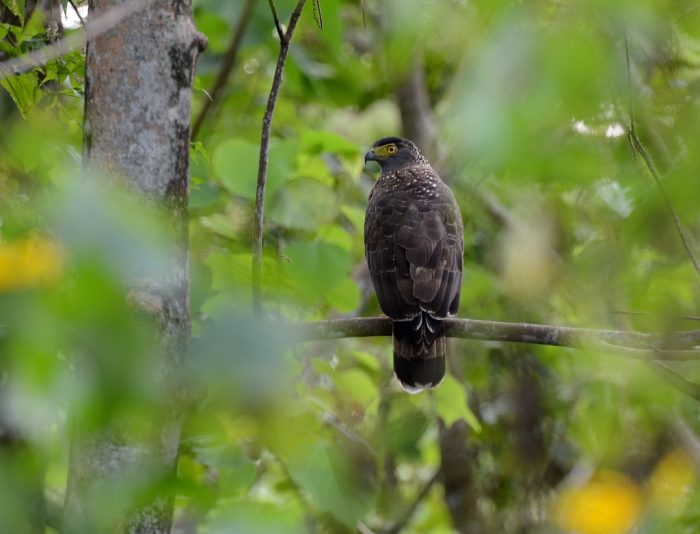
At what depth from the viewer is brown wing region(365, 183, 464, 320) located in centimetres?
395

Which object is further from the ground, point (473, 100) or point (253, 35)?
point (253, 35)

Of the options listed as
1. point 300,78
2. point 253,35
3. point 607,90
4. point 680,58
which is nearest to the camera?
point 607,90

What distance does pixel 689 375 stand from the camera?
16.0ft

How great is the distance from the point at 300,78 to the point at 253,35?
0.64 metres

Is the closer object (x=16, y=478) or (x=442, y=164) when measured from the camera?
(x=16, y=478)

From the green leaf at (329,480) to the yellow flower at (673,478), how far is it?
39.7 inches

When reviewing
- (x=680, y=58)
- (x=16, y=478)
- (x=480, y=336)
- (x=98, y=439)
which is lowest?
(x=16, y=478)

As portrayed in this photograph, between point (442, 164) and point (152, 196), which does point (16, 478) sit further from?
point (442, 164)

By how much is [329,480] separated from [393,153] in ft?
8.85

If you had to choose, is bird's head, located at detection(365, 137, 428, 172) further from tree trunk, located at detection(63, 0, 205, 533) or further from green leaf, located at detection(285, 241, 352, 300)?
tree trunk, located at detection(63, 0, 205, 533)

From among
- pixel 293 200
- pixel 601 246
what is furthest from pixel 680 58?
pixel 293 200

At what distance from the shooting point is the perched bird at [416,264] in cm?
393

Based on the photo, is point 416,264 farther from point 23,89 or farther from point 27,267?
point 27,267

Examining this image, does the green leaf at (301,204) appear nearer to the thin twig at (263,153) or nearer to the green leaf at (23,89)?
the thin twig at (263,153)
